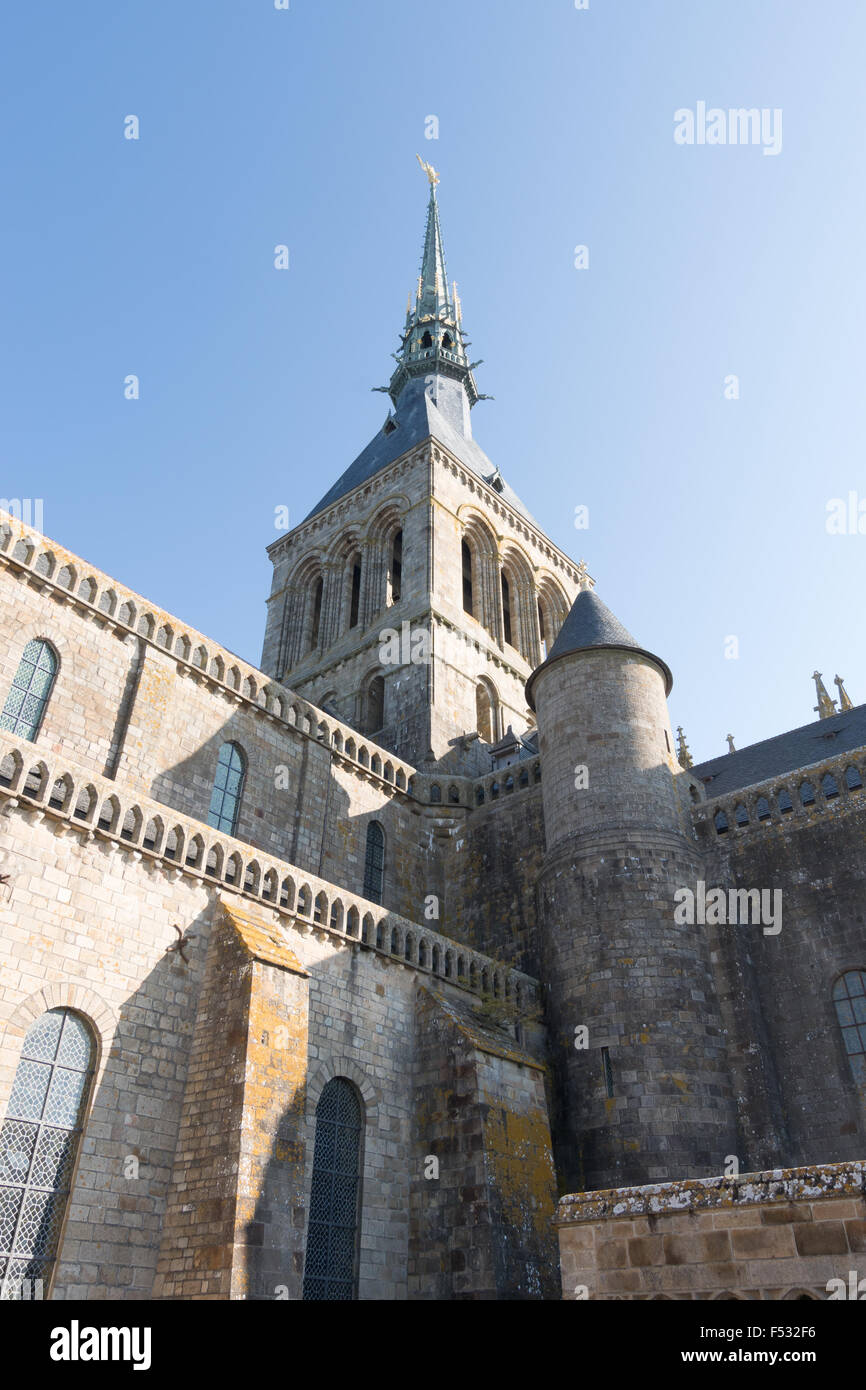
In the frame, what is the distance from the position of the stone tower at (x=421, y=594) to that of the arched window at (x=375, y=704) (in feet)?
0.14

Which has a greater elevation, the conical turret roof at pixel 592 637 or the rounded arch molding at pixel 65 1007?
the conical turret roof at pixel 592 637

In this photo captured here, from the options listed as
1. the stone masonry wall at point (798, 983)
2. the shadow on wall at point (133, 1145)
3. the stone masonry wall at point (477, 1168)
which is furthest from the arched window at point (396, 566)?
the shadow on wall at point (133, 1145)

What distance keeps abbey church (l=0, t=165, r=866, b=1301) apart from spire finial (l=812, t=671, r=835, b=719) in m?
5.66

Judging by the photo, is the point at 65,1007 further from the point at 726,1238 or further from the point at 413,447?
the point at 413,447

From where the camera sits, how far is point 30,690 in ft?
53.0

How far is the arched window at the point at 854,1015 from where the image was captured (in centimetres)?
1548

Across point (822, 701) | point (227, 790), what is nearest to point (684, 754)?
point (822, 701)

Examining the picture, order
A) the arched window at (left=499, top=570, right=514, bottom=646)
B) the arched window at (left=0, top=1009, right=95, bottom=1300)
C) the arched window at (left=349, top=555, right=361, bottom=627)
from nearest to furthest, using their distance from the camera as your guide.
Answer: the arched window at (left=0, top=1009, right=95, bottom=1300) < the arched window at (left=349, top=555, right=361, bottom=627) < the arched window at (left=499, top=570, right=514, bottom=646)

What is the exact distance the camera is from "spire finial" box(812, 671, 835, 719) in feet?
93.0

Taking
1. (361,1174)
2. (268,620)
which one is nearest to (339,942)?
(361,1174)

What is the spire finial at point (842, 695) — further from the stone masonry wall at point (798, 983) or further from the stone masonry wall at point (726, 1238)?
the stone masonry wall at point (726, 1238)

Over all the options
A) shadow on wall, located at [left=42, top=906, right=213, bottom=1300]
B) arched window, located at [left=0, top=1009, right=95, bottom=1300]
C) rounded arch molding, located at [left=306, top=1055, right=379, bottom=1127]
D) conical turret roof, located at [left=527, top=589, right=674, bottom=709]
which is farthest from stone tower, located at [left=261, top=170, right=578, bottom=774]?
arched window, located at [left=0, top=1009, right=95, bottom=1300]

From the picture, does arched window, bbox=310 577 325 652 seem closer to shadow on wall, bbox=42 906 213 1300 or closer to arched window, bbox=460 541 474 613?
arched window, bbox=460 541 474 613
